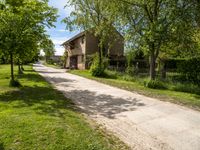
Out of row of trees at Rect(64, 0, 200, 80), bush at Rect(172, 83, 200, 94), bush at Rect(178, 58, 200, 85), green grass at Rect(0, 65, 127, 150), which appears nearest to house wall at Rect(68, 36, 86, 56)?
row of trees at Rect(64, 0, 200, 80)

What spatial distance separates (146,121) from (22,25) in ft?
28.0

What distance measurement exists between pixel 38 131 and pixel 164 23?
10.9m

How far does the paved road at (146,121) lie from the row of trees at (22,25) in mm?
4377

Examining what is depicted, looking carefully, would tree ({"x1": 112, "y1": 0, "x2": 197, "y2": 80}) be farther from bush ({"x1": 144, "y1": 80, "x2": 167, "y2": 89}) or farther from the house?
the house

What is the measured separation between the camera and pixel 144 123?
22.2 ft

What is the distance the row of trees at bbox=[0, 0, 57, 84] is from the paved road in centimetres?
438

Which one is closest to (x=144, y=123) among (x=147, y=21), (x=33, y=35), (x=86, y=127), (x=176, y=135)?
(x=176, y=135)

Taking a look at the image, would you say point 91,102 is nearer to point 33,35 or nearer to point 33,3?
point 33,35

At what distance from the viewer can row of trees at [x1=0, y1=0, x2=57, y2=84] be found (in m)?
11.5

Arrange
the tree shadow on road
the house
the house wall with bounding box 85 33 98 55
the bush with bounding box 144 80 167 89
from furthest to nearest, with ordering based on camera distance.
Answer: the house wall with bounding box 85 33 98 55
the house
the bush with bounding box 144 80 167 89
the tree shadow on road

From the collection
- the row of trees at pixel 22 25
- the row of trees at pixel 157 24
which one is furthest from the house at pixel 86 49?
the row of trees at pixel 22 25

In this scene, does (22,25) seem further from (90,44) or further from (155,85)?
(90,44)

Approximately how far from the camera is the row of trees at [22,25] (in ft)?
37.6

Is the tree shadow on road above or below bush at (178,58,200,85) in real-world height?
below
